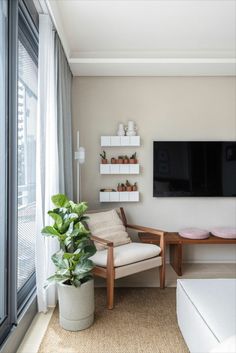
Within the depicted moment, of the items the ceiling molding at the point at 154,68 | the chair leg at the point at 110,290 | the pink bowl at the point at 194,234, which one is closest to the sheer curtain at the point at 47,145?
the chair leg at the point at 110,290

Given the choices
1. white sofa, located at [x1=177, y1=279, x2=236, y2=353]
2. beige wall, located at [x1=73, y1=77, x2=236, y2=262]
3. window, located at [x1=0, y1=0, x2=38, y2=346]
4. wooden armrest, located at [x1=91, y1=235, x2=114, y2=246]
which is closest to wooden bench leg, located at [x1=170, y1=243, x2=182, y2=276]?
beige wall, located at [x1=73, y1=77, x2=236, y2=262]

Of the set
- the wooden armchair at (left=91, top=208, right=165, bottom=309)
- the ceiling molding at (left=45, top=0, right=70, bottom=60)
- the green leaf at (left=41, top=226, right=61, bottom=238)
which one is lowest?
the wooden armchair at (left=91, top=208, right=165, bottom=309)

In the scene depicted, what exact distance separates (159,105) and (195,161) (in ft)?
2.94

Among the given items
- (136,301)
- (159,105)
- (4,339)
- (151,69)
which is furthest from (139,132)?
(4,339)

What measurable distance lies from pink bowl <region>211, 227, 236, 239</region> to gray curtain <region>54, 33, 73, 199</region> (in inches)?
73.8

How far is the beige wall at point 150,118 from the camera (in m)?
3.49

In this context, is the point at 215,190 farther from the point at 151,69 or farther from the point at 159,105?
the point at 151,69

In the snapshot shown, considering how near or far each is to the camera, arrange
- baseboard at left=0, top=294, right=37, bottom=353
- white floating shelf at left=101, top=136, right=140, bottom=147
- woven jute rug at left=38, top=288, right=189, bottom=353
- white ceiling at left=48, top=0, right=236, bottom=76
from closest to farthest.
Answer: baseboard at left=0, top=294, right=37, bottom=353 → woven jute rug at left=38, top=288, right=189, bottom=353 → white ceiling at left=48, top=0, right=236, bottom=76 → white floating shelf at left=101, top=136, right=140, bottom=147

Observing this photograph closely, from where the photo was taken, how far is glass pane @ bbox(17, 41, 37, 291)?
218cm

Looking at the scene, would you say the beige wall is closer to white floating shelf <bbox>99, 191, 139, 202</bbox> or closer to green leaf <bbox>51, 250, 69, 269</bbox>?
white floating shelf <bbox>99, 191, 139, 202</bbox>

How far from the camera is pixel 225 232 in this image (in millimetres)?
3201

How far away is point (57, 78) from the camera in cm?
257

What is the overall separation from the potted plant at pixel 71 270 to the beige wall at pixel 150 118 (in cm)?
138

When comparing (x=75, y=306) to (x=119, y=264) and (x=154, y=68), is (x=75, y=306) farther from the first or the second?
(x=154, y=68)
